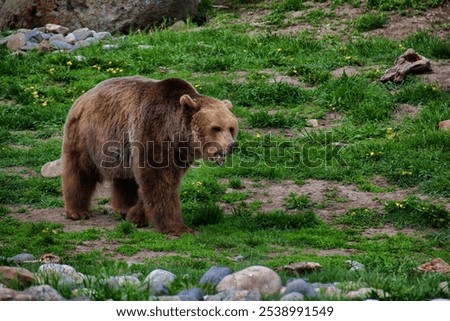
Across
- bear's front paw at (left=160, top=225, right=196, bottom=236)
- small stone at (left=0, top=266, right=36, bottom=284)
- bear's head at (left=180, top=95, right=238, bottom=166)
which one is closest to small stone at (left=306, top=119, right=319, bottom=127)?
bear's head at (left=180, top=95, right=238, bottom=166)

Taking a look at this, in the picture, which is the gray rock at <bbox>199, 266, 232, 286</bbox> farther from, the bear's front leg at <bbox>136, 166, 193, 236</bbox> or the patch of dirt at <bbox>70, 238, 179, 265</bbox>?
the bear's front leg at <bbox>136, 166, 193, 236</bbox>

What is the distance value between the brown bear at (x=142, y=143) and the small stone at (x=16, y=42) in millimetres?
5967

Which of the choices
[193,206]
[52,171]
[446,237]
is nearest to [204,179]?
[193,206]

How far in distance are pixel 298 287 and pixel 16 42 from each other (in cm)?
1100

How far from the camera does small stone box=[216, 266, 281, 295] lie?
22.7 ft

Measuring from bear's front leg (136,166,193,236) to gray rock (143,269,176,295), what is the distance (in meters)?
2.59

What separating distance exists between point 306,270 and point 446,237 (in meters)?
2.42

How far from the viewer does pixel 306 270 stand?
8.16m

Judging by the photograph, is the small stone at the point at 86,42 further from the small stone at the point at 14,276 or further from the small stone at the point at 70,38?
the small stone at the point at 14,276

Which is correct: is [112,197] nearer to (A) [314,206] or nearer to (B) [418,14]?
Answer: (A) [314,206]

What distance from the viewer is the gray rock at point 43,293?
6.39m

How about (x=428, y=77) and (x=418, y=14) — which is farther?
(x=418, y=14)
